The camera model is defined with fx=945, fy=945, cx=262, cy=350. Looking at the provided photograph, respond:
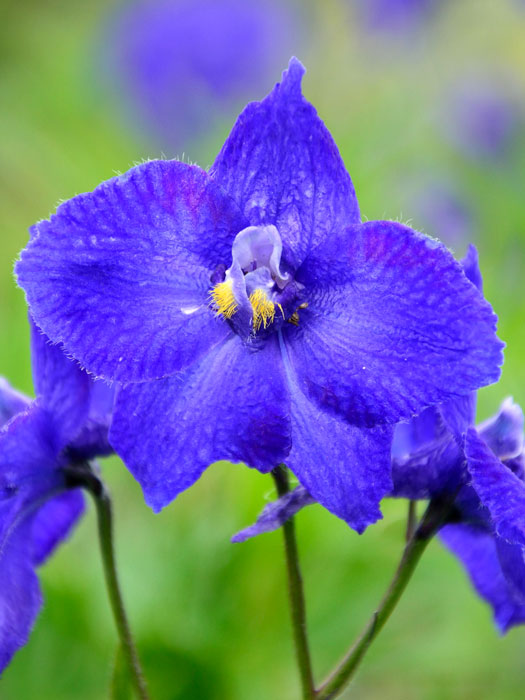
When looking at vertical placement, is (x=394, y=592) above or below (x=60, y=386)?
below

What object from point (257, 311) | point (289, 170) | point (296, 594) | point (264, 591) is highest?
point (289, 170)

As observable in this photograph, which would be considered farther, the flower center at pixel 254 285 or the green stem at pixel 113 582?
the green stem at pixel 113 582

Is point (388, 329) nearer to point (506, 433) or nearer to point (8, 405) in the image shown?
point (506, 433)

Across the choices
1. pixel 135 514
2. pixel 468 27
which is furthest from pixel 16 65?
pixel 135 514

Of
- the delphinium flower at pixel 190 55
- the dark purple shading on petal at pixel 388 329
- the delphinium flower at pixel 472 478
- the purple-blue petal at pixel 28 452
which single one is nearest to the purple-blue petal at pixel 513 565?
the delphinium flower at pixel 472 478

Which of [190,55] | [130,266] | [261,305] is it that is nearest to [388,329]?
[261,305]

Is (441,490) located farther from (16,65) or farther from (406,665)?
(16,65)

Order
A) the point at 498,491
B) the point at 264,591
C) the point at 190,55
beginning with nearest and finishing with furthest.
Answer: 1. the point at 498,491
2. the point at 264,591
3. the point at 190,55

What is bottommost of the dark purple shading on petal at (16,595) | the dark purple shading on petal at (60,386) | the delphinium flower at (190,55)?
the dark purple shading on petal at (16,595)

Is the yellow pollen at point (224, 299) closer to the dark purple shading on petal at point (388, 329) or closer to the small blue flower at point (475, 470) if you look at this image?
the dark purple shading on petal at point (388, 329)
